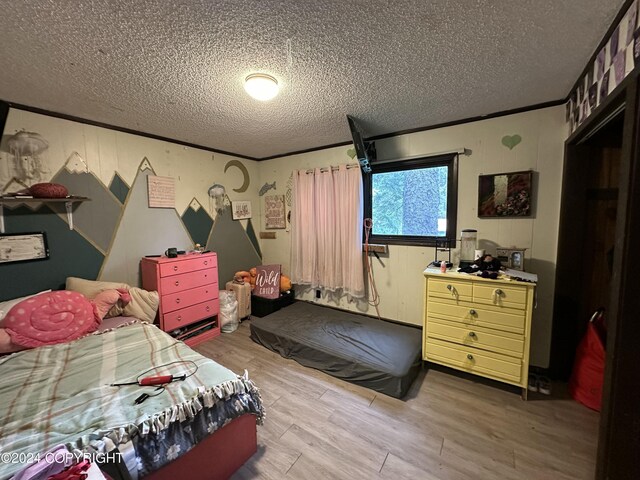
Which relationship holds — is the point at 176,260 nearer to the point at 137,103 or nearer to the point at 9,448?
the point at 137,103

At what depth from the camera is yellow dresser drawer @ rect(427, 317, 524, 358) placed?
187cm

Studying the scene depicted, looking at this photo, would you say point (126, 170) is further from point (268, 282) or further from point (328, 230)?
point (328, 230)

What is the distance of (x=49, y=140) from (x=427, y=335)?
377cm

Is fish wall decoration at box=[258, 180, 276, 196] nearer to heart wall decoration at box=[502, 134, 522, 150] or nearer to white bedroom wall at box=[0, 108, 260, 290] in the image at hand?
white bedroom wall at box=[0, 108, 260, 290]

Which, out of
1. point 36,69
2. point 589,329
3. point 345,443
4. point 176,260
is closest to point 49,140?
point 36,69

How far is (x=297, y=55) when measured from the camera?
4.81ft

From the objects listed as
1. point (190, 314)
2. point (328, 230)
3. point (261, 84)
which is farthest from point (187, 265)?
point (261, 84)

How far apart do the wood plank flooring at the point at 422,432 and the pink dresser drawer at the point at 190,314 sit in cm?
108

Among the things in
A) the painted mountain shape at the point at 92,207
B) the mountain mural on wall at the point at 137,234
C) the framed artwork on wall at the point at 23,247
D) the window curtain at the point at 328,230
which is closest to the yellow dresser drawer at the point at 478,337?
the window curtain at the point at 328,230

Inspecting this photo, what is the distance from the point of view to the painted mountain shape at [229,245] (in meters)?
3.53

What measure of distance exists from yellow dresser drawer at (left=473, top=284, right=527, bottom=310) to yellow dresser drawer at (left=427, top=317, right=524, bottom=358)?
23 centimetres

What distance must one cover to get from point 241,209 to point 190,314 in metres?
1.69

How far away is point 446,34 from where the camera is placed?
1306 mm

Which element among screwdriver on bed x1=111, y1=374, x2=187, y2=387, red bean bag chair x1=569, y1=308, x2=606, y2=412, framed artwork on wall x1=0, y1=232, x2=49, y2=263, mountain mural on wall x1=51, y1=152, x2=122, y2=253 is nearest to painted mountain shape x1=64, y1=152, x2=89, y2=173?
mountain mural on wall x1=51, y1=152, x2=122, y2=253
